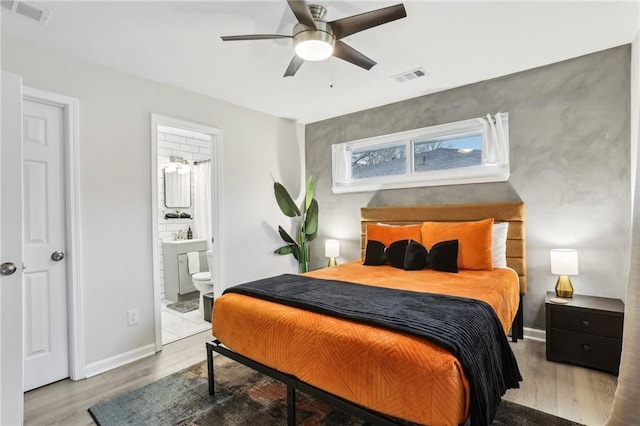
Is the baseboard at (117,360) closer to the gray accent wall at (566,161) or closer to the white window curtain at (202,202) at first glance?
the white window curtain at (202,202)

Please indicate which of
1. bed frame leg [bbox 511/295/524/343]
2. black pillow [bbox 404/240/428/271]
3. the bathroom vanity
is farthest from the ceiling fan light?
the bathroom vanity

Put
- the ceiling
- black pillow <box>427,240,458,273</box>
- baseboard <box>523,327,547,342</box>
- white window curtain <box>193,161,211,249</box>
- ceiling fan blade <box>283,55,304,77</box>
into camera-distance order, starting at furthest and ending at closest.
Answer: white window curtain <box>193,161,211,249</box> → baseboard <box>523,327,547,342</box> → black pillow <box>427,240,458,273</box> → ceiling fan blade <box>283,55,304,77</box> → the ceiling

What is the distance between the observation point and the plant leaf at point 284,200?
14.2 ft

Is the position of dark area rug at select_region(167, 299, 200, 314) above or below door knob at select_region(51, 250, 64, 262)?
below

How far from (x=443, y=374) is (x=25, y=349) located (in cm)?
292

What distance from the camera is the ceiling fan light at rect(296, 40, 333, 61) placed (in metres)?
1.95

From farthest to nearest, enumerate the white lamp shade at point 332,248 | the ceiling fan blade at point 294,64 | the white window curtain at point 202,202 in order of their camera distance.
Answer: the white window curtain at point 202,202, the white lamp shade at point 332,248, the ceiling fan blade at point 294,64

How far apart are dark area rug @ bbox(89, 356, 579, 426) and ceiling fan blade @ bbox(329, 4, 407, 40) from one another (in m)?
2.37

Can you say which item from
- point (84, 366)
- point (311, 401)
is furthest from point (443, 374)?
point (84, 366)

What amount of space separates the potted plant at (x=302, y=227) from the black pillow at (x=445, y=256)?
1979mm

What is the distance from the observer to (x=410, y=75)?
10.3ft

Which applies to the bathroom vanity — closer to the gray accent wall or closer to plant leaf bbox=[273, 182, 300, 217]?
plant leaf bbox=[273, 182, 300, 217]

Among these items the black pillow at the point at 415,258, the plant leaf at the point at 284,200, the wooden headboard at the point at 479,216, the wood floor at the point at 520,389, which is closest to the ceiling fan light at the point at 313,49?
the black pillow at the point at 415,258

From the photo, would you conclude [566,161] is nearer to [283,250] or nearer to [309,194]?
[309,194]
